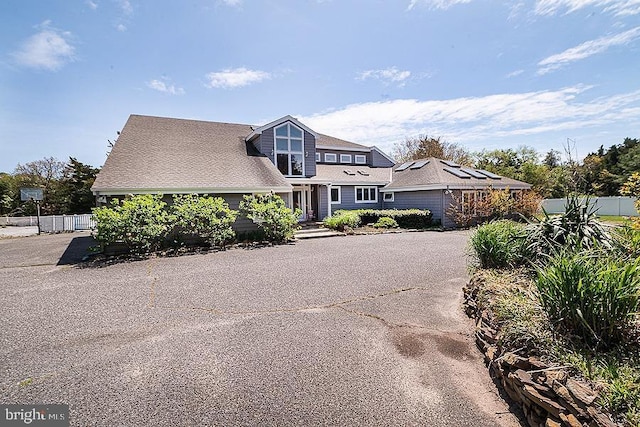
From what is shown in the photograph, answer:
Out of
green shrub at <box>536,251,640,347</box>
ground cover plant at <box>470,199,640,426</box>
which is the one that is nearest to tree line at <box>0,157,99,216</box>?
ground cover plant at <box>470,199,640,426</box>

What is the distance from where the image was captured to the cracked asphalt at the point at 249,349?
2.74 metres

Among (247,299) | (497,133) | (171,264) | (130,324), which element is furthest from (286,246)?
(497,133)

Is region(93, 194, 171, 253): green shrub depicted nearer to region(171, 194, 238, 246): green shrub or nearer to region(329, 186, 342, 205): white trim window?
region(171, 194, 238, 246): green shrub

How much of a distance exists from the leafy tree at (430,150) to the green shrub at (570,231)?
3281 centimetres

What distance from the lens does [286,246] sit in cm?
1216

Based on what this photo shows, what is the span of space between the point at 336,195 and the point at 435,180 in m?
6.51

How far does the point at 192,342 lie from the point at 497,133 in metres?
30.7

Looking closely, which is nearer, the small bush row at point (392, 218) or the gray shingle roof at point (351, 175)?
the small bush row at point (392, 218)

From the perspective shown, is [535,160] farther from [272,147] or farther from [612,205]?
[272,147]

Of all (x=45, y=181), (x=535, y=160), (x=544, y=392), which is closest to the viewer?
(x=544, y=392)

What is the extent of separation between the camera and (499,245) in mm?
5754

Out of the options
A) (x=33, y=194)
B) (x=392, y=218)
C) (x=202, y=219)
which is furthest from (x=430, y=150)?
(x=33, y=194)

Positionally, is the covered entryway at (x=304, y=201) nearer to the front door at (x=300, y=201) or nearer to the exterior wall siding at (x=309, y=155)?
the front door at (x=300, y=201)

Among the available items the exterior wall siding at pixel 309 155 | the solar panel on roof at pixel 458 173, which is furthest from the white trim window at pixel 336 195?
the solar panel on roof at pixel 458 173
